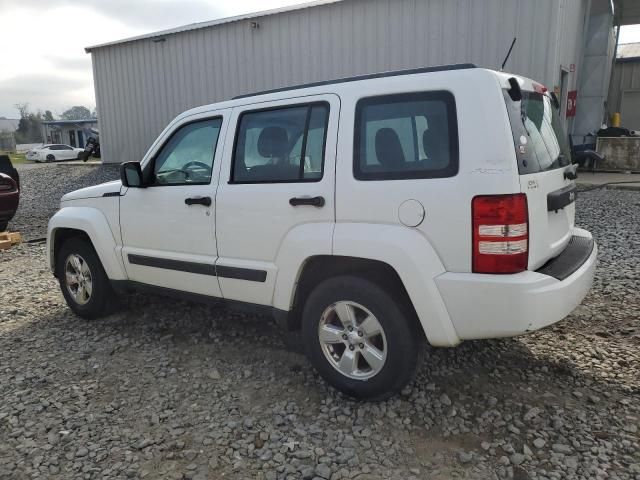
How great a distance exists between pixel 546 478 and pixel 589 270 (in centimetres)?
136

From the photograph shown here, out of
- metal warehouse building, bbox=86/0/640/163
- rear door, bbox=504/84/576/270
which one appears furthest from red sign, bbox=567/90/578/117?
rear door, bbox=504/84/576/270

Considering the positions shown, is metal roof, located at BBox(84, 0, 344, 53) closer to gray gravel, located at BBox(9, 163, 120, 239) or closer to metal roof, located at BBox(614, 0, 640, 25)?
gray gravel, located at BBox(9, 163, 120, 239)

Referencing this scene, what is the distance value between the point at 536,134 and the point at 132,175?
116 inches

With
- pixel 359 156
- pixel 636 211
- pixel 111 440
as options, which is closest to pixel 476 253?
pixel 359 156

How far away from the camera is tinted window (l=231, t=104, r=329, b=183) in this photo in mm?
3186

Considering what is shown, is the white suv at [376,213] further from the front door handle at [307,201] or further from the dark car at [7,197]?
the dark car at [7,197]

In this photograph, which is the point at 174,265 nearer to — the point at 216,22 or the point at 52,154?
the point at 216,22

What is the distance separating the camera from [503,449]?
8.76 ft

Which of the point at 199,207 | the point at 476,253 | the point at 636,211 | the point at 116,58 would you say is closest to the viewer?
the point at 476,253

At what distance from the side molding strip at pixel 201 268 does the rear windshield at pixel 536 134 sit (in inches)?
68.4

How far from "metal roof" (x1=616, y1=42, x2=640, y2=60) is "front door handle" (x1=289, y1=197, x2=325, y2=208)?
27.4 meters

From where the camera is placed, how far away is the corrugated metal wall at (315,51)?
33.9 ft

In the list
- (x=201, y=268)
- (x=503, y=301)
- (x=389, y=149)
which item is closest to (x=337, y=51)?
(x=201, y=268)

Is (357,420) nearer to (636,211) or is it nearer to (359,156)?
(359,156)
